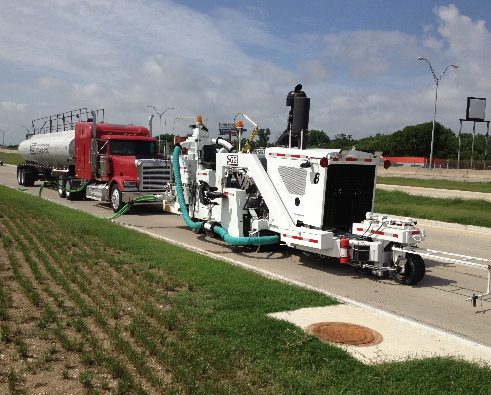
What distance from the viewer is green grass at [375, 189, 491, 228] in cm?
1747

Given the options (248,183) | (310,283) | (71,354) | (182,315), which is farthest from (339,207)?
(71,354)

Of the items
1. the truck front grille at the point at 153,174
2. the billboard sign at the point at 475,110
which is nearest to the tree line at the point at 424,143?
the billboard sign at the point at 475,110

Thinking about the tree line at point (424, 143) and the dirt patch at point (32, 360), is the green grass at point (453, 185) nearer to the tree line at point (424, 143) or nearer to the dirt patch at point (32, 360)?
the dirt patch at point (32, 360)

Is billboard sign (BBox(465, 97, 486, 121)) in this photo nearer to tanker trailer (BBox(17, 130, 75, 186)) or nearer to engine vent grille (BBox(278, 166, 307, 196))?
tanker trailer (BBox(17, 130, 75, 186))

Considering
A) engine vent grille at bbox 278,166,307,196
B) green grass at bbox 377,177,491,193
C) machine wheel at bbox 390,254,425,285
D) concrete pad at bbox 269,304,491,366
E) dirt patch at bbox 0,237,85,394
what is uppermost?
engine vent grille at bbox 278,166,307,196

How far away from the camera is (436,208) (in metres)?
20.4

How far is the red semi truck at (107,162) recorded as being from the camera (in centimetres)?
1806

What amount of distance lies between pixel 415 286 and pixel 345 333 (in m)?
3.25

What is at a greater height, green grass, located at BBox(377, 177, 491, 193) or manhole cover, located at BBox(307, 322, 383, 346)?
green grass, located at BBox(377, 177, 491, 193)

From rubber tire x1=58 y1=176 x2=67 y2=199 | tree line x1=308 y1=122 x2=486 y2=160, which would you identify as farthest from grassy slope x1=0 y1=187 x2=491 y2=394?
tree line x1=308 y1=122 x2=486 y2=160

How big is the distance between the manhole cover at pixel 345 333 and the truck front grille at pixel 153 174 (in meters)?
12.3

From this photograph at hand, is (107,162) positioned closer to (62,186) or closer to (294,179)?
(62,186)

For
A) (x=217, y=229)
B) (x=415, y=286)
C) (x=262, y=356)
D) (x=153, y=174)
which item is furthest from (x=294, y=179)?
(x=153, y=174)

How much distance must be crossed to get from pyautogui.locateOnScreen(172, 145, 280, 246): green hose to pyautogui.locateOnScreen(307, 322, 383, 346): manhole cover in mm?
4409
